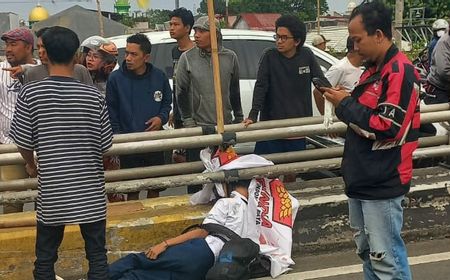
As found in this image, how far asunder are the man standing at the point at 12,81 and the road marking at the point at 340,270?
2.19m

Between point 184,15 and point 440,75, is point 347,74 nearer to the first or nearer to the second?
point 440,75

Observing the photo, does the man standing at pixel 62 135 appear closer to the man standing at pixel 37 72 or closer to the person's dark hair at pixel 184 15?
the man standing at pixel 37 72

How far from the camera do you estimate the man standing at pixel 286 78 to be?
5043mm

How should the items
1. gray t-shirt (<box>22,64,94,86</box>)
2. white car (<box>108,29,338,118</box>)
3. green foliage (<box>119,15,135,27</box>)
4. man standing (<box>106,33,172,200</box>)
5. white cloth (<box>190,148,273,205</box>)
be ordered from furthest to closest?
1. green foliage (<box>119,15,135,27</box>)
2. white car (<box>108,29,338,118</box>)
3. man standing (<box>106,33,172,200</box>)
4. gray t-shirt (<box>22,64,94,86</box>)
5. white cloth (<box>190,148,273,205</box>)

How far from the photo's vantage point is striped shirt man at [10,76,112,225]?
327 cm

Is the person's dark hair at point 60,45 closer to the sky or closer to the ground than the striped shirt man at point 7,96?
closer to the sky

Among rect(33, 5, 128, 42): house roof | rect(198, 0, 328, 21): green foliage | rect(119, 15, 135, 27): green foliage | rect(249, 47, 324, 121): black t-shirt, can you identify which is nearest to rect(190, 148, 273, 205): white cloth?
rect(249, 47, 324, 121): black t-shirt

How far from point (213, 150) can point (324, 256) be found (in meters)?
1.12

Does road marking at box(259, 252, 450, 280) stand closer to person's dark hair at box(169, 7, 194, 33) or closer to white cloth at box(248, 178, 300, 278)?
white cloth at box(248, 178, 300, 278)

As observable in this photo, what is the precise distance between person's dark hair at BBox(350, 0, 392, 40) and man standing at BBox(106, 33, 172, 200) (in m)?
2.37

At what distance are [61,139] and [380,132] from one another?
1622mm

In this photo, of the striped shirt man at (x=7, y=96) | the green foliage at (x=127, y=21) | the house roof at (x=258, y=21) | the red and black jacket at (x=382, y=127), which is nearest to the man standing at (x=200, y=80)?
the striped shirt man at (x=7, y=96)

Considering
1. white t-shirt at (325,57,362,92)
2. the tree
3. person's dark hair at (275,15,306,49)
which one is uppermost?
the tree

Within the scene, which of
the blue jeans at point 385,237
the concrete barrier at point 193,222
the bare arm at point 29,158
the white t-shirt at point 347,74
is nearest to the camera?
the blue jeans at point 385,237
